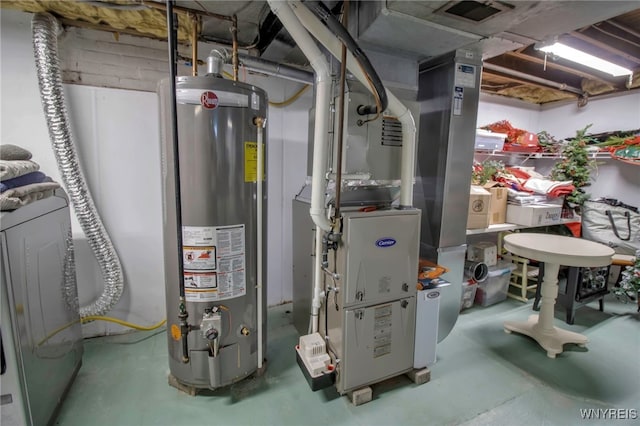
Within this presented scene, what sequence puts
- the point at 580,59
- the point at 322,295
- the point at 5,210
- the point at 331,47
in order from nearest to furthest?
the point at 5,210, the point at 331,47, the point at 322,295, the point at 580,59

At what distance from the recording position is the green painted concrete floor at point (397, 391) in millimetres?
1620

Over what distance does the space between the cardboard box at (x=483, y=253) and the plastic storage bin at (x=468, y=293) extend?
29 cm

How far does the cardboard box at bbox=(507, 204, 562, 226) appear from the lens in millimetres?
2846

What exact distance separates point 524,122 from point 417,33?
3.48m

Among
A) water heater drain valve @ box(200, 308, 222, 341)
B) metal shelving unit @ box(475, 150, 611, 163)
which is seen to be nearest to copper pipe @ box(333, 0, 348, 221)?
water heater drain valve @ box(200, 308, 222, 341)

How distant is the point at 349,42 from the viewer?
1.31m

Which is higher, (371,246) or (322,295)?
(371,246)

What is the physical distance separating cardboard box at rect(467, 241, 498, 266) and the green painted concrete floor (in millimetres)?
846

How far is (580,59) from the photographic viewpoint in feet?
8.36

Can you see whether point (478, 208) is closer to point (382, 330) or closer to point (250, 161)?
point (382, 330)

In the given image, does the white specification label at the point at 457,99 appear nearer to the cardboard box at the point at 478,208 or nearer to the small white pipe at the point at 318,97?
the cardboard box at the point at 478,208

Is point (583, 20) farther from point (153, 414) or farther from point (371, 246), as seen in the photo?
point (153, 414)

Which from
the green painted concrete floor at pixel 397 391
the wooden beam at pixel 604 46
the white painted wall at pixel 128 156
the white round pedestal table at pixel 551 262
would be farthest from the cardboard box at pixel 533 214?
the white painted wall at pixel 128 156

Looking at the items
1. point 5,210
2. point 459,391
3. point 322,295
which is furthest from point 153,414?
point 459,391
